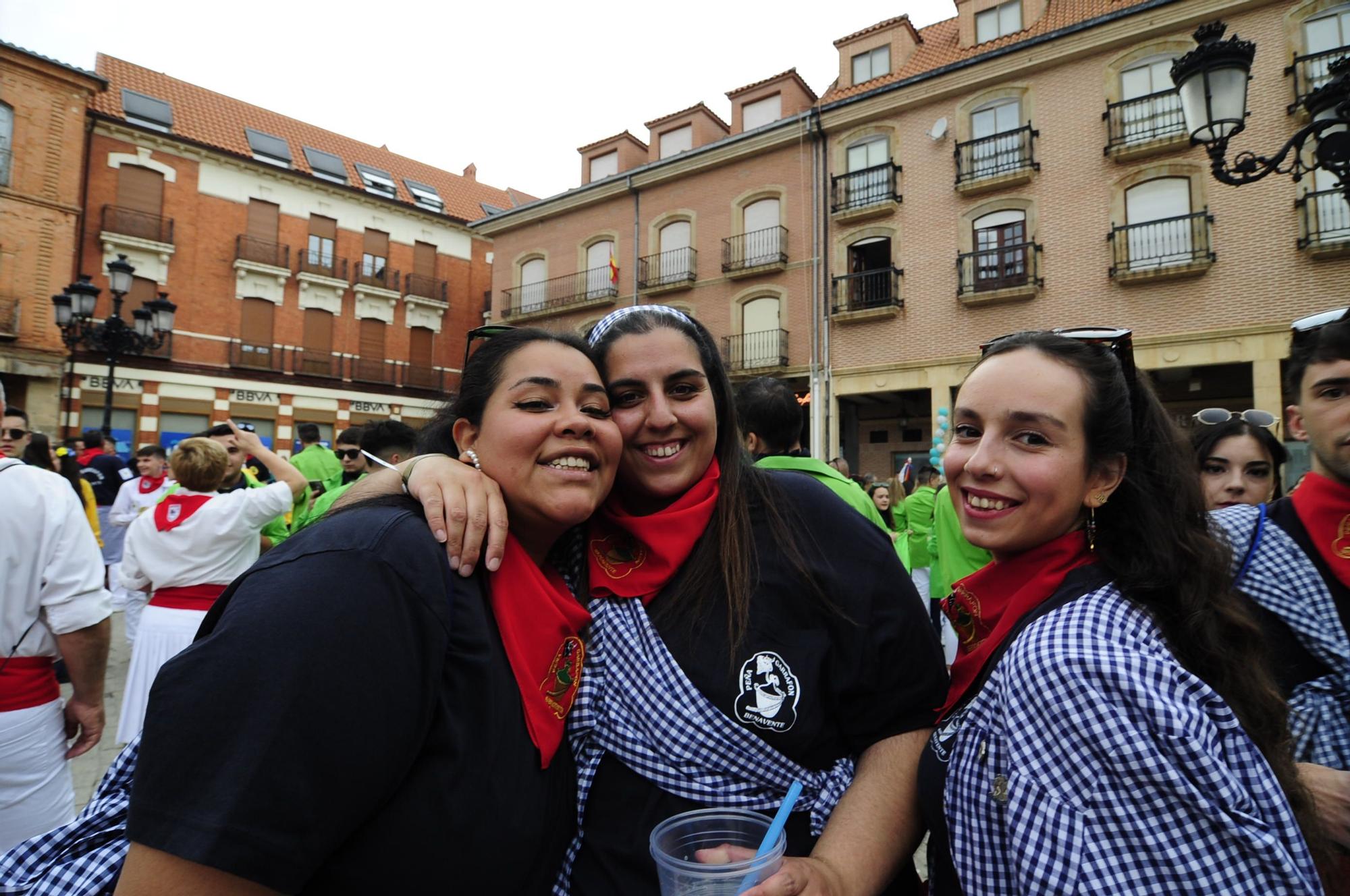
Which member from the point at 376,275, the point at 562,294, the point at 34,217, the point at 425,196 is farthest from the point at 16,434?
the point at 425,196

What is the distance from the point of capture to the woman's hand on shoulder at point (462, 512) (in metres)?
1.36

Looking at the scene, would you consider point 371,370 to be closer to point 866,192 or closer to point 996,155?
point 866,192

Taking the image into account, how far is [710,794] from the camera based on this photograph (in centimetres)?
149

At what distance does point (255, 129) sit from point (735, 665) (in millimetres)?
29424

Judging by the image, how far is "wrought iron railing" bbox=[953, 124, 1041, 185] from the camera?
15023mm

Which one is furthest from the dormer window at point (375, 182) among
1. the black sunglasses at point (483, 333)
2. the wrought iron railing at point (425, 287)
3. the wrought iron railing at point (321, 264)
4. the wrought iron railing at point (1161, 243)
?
the black sunglasses at point (483, 333)

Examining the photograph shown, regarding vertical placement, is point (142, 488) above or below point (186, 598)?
above

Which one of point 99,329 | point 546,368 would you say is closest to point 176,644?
point 546,368

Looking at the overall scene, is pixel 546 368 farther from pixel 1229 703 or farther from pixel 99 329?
pixel 99 329

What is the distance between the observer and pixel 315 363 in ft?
76.7

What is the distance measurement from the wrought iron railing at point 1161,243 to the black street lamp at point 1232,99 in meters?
9.99

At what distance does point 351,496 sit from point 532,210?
22.4 metres

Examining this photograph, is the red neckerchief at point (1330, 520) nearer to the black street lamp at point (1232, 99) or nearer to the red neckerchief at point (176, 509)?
the black street lamp at point (1232, 99)

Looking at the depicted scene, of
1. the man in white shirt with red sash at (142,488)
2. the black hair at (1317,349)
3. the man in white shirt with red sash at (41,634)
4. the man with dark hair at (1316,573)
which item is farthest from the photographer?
the man in white shirt with red sash at (142,488)
